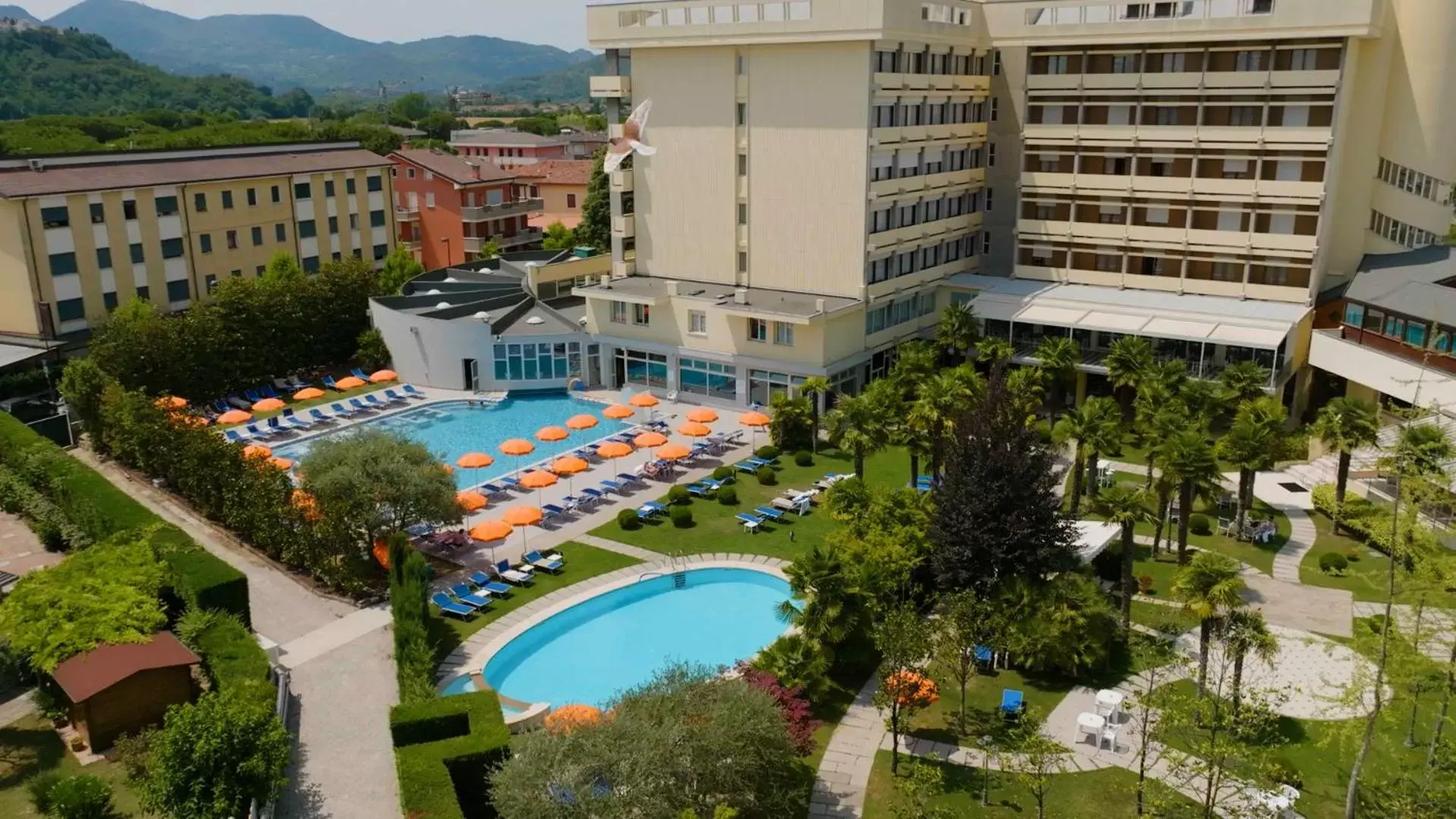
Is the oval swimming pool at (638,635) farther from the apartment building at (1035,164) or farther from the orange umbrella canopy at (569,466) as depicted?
the apartment building at (1035,164)

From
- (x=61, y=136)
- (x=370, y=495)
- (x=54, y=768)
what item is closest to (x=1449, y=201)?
(x=370, y=495)

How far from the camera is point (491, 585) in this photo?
3206 centimetres

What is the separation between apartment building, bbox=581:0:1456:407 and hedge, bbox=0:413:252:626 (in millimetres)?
24141

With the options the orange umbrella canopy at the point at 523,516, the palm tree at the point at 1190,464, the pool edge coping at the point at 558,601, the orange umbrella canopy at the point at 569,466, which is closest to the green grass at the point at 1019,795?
the pool edge coping at the point at 558,601

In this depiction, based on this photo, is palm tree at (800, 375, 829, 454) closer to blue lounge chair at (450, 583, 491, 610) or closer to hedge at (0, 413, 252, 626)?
blue lounge chair at (450, 583, 491, 610)

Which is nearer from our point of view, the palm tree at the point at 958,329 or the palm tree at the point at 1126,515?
the palm tree at the point at 1126,515

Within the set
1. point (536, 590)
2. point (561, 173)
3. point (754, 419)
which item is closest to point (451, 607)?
point (536, 590)

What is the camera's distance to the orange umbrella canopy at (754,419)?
44.2 m

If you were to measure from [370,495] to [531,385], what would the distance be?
22.8 m

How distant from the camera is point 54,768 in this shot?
924 inches

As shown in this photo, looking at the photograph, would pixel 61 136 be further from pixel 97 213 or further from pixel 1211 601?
pixel 1211 601

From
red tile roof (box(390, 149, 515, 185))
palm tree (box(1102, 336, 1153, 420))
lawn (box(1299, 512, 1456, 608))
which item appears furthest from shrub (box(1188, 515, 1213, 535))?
red tile roof (box(390, 149, 515, 185))

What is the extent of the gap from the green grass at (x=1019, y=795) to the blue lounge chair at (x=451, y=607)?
12.7 m

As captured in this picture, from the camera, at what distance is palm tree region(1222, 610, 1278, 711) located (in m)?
22.8
